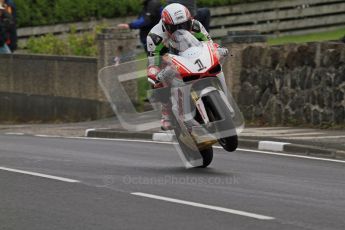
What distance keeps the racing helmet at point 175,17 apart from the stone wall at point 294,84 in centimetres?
624

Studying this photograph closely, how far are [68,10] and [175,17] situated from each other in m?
19.4

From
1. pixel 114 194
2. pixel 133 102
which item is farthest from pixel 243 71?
pixel 114 194

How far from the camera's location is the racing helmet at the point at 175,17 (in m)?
14.2

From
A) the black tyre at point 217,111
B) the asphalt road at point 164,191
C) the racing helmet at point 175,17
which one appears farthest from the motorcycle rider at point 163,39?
the black tyre at point 217,111

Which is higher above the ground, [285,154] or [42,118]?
[285,154]

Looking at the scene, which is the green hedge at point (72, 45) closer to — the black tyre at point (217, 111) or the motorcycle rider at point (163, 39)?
the motorcycle rider at point (163, 39)

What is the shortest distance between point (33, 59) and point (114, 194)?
15.6 metres

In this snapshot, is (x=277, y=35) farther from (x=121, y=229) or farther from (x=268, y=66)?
(x=121, y=229)

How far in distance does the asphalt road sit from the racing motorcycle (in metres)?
0.43

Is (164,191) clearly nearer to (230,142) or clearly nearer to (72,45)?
(230,142)

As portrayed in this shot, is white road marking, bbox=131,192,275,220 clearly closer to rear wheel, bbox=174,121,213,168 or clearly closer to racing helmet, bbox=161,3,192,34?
rear wheel, bbox=174,121,213,168

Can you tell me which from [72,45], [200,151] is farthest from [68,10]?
[200,151]

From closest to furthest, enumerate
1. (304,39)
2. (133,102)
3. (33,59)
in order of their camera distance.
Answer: (133,102), (33,59), (304,39)

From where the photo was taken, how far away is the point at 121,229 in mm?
9688
